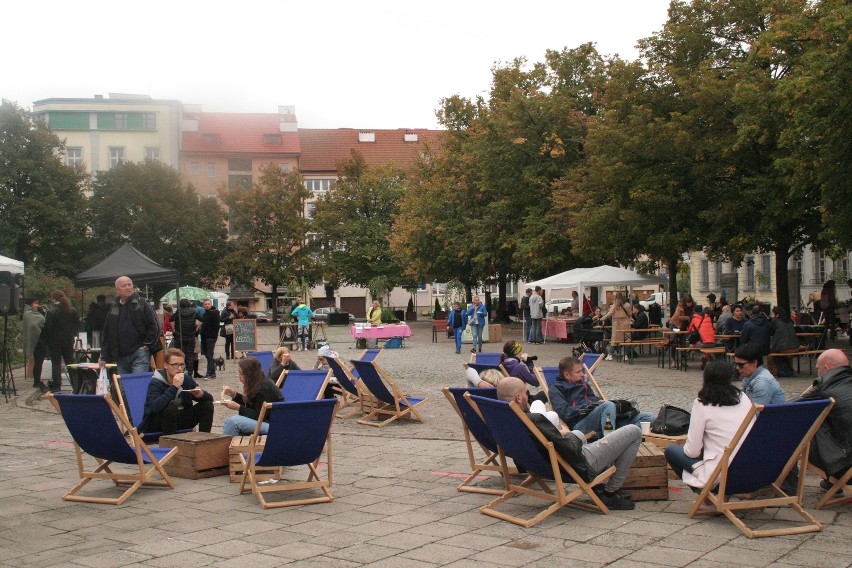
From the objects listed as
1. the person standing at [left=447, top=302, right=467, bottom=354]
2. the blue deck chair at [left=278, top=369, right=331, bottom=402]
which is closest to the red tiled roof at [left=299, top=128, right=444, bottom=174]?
the person standing at [left=447, top=302, right=467, bottom=354]

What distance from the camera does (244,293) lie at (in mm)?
81250

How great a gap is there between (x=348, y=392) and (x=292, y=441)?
21.3 ft

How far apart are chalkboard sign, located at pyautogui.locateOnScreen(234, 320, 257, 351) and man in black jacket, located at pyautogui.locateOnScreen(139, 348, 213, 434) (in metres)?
17.0

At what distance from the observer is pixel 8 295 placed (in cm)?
1586

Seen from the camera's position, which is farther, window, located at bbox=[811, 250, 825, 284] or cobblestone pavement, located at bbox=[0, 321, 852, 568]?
window, located at bbox=[811, 250, 825, 284]

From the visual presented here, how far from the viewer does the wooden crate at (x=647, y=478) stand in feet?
23.8

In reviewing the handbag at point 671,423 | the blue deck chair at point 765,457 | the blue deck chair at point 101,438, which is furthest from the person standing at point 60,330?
the blue deck chair at point 765,457

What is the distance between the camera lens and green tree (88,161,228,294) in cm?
6100

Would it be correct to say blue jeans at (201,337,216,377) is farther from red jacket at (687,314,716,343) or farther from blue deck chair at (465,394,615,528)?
blue deck chair at (465,394,615,528)

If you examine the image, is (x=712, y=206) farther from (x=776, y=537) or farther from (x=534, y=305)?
(x=776, y=537)

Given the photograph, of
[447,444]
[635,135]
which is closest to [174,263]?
[635,135]

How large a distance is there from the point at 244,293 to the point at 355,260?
16638 mm

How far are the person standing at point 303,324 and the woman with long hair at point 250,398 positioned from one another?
2016 centimetres

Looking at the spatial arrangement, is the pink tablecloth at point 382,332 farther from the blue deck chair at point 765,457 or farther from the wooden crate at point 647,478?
the blue deck chair at point 765,457
